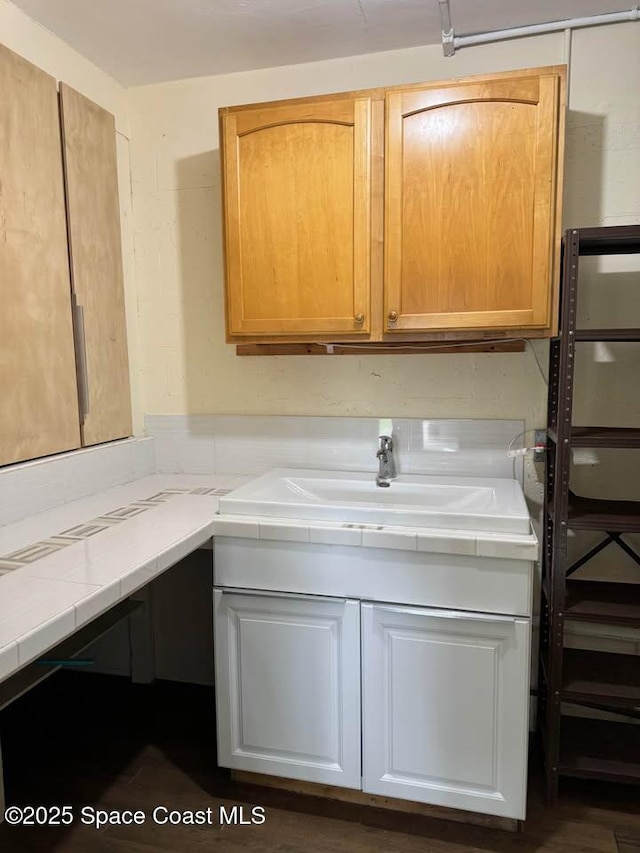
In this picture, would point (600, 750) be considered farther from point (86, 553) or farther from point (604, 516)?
point (86, 553)

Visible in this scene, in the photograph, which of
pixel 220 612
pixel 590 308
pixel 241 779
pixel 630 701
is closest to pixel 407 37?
pixel 590 308

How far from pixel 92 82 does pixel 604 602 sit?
2.42 m

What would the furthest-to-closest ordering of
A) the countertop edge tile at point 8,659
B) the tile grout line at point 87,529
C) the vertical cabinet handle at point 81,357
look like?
1. the vertical cabinet handle at point 81,357
2. the tile grout line at point 87,529
3. the countertop edge tile at point 8,659

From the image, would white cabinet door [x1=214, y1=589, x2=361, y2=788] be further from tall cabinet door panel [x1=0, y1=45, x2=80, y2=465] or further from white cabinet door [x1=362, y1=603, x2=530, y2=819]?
tall cabinet door panel [x1=0, y1=45, x2=80, y2=465]

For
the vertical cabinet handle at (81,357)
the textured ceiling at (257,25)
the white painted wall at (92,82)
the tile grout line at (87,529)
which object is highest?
the textured ceiling at (257,25)

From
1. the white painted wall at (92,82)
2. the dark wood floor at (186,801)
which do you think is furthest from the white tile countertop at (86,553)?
the dark wood floor at (186,801)

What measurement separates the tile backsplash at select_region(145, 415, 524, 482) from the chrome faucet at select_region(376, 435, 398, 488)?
0.09 m

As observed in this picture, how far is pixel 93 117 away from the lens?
79.9 inches

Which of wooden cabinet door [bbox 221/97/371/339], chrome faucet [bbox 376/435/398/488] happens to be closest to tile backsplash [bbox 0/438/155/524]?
wooden cabinet door [bbox 221/97/371/339]

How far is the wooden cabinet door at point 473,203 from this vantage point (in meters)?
1.64

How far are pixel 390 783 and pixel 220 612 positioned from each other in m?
0.67

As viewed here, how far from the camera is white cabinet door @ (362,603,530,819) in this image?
1.53 m

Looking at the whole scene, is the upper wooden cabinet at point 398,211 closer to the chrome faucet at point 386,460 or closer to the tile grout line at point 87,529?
the chrome faucet at point 386,460

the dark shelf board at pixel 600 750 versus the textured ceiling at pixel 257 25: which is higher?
the textured ceiling at pixel 257 25
